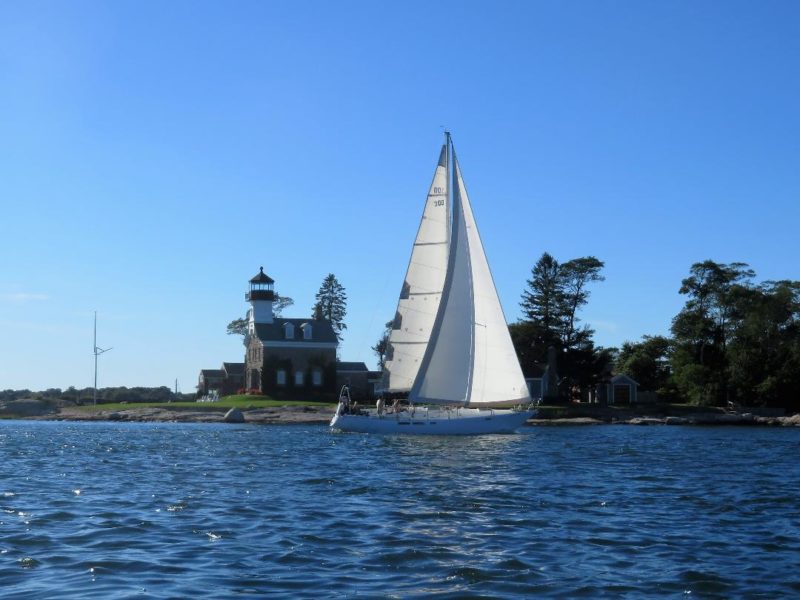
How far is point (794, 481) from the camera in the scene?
26969mm

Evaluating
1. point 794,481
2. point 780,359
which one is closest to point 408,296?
point 794,481

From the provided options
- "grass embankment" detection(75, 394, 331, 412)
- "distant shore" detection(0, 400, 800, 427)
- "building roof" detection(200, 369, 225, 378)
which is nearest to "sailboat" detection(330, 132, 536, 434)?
"distant shore" detection(0, 400, 800, 427)

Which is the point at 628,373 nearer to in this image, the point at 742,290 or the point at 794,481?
the point at 742,290

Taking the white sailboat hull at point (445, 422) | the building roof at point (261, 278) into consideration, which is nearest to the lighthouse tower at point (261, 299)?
the building roof at point (261, 278)

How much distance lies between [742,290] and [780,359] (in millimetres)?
7577

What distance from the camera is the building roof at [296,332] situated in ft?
301

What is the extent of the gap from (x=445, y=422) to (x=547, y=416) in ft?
106

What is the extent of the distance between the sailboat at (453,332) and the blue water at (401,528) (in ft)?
42.1

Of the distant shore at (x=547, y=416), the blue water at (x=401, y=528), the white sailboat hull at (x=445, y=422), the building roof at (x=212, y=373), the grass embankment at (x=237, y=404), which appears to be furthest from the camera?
the building roof at (x=212, y=373)

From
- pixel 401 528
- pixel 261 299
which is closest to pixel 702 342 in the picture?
pixel 261 299

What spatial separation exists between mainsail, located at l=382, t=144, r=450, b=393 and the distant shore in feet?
75.8

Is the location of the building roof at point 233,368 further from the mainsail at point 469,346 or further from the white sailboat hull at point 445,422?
the mainsail at point 469,346

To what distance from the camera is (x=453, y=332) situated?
47438 millimetres

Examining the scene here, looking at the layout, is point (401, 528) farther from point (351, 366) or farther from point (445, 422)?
point (351, 366)
